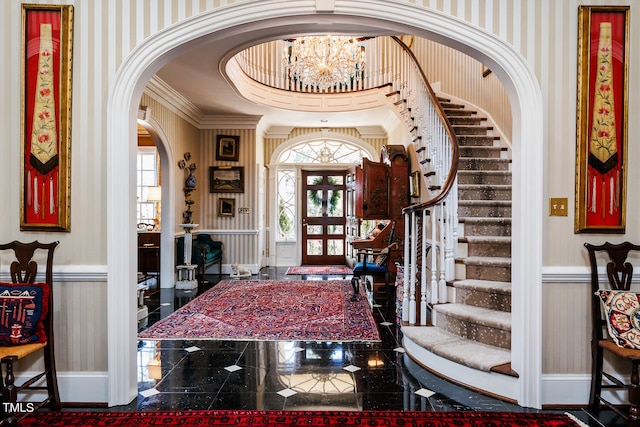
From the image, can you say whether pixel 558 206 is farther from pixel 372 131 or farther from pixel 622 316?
pixel 372 131

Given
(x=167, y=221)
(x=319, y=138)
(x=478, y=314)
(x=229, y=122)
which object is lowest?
(x=478, y=314)

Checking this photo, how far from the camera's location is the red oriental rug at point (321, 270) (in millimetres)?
8359

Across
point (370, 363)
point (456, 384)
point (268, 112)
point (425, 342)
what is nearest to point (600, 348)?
point (456, 384)

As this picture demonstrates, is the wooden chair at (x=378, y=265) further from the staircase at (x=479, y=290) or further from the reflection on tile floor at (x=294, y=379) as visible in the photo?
the reflection on tile floor at (x=294, y=379)

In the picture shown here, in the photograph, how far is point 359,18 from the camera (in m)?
2.76

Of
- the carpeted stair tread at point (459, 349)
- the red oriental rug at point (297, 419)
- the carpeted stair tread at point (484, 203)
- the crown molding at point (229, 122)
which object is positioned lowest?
the red oriental rug at point (297, 419)

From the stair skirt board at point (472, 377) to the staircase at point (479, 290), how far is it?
57 millimetres

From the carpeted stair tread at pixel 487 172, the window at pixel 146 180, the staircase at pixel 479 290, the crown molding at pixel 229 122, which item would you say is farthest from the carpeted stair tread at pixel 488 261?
the window at pixel 146 180

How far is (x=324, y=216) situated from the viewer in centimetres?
998

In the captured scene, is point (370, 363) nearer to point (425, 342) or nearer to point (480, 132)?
point (425, 342)

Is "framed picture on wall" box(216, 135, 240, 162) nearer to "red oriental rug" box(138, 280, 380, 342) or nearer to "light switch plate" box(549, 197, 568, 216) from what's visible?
"red oriental rug" box(138, 280, 380, 342)

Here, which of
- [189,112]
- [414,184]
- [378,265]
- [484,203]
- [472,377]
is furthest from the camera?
[189,112]

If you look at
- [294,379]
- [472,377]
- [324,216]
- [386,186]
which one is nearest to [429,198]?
[386,186]

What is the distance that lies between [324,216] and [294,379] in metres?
6.96
